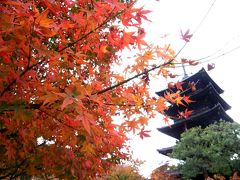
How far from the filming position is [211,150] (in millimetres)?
16250

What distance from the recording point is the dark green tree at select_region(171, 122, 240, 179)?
16.1m

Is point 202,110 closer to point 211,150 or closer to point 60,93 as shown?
point 211,150

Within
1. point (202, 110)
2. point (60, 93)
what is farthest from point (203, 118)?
point (60, 93)

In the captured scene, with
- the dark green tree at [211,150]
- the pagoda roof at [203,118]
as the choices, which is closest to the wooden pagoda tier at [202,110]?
the pagoda roof at [203,118]

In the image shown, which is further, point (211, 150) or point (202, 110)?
point (202, 110)

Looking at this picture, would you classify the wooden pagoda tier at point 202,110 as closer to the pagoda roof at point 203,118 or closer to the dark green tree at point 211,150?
the pagoda roof at point 203,118

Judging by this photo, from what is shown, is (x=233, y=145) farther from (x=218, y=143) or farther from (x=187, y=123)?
(x=187, y=123)

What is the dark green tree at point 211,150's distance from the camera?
16.1 metres

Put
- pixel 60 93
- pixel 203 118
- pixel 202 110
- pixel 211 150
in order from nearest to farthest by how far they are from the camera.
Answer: pixel 60 93 → pixel 211 150 → pixel 203 118 → pixel 202 110

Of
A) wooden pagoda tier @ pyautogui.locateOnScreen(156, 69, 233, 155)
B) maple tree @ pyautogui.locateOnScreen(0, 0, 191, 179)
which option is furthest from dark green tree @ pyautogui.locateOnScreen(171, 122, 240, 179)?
maple tree @ pyautogui.locateOnScreen(0, 0, 191, 179)

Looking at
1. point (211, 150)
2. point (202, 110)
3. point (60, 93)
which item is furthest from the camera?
point (202, 110)

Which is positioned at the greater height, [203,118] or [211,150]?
[203,118]

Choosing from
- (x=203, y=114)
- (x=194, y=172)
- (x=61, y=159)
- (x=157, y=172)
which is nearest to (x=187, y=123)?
(x=203, y=114)

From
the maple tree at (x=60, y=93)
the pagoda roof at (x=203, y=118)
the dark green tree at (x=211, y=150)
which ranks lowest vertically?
the maple tree at (x=60, y=93)
